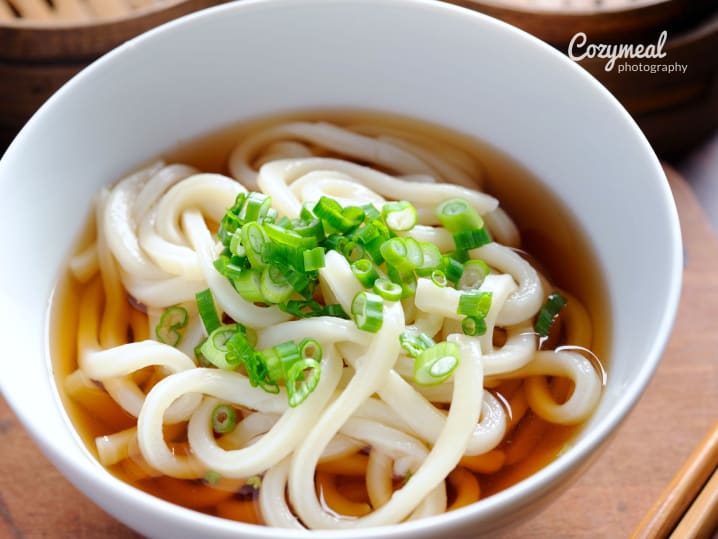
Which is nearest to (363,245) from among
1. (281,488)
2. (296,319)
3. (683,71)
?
(296,319)

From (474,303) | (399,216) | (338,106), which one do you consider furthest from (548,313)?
(338,106)

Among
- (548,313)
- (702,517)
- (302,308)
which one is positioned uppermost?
(302,308)

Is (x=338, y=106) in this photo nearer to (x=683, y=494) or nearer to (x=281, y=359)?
(x=281, y=359)

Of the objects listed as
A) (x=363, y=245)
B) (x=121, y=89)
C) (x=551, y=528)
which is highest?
(x=121, y=89)

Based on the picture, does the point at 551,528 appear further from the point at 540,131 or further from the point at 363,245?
the point at 540,131

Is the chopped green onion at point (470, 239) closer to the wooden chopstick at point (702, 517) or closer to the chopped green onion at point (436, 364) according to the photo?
the chopped green onion at point (436, 364)

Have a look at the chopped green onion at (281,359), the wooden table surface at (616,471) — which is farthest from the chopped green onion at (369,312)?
the wooden table surface at (616,471)
